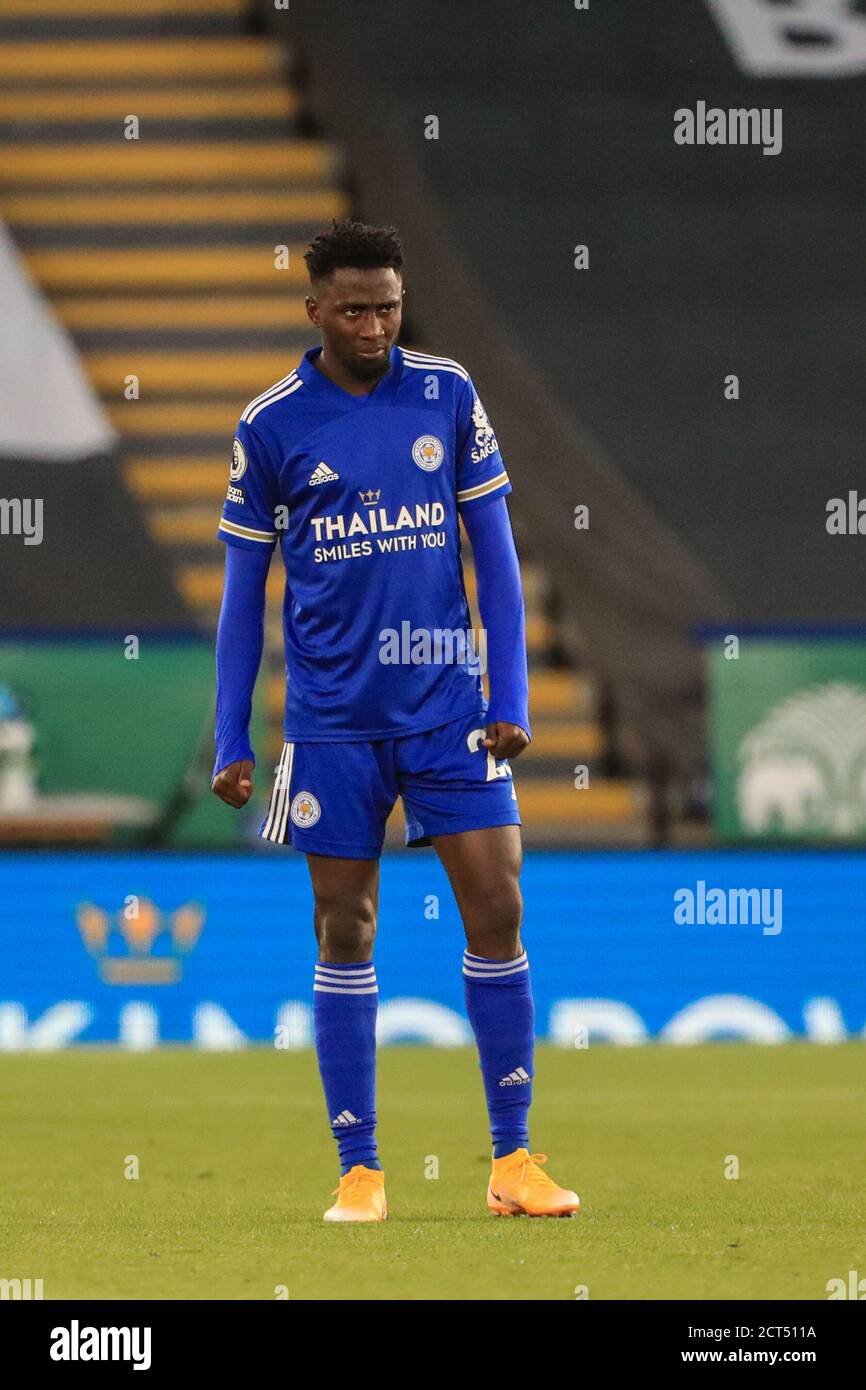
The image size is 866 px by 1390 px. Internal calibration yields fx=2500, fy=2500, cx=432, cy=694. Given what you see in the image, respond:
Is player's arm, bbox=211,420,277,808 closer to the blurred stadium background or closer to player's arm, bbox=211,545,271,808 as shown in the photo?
player's arm, bbox=211,545,271,808

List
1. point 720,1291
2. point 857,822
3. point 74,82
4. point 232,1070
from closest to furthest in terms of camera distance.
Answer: point 720,1291
point 232,1070
point 857,822
point 74,82

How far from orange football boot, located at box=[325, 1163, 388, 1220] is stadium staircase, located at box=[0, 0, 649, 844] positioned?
810 centimetres

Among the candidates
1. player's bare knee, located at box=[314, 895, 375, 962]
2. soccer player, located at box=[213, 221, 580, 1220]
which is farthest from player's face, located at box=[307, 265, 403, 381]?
player's bare knee, located at box=[314, 895, 375, 962]

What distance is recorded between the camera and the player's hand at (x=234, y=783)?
182 inches

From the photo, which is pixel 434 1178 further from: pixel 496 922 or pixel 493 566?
pixel 493 566

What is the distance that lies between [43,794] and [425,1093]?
3.20 m

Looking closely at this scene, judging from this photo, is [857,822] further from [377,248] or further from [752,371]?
[377,248]

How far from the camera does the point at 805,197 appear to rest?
13758 millimetres

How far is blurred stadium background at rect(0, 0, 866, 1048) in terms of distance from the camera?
9.01 meters

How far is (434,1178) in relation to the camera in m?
5.38

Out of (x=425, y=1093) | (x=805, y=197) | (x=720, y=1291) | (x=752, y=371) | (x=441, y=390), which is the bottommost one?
(x=720, y=1291)

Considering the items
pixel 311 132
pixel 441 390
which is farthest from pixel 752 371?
pixel 441 390

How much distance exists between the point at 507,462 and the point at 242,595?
310 inches

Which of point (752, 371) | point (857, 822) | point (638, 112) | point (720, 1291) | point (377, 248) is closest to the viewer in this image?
point (720, 1291)
